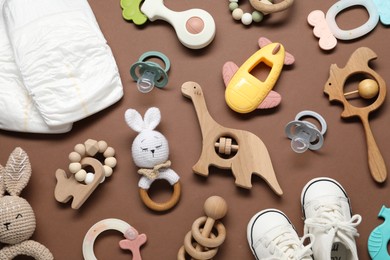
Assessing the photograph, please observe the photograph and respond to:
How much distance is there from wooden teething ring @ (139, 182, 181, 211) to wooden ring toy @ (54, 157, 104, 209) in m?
0.12

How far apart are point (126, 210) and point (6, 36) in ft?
2.05

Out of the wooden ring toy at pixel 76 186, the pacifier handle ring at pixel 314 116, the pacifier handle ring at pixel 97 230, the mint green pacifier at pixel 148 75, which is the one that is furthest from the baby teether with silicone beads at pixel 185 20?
the pacifier handle ring at pixel 97 230

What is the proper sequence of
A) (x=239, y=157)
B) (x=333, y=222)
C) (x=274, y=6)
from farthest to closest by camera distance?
(x=274, y=6) → (x=239, y=157) → (x=333, y=222)

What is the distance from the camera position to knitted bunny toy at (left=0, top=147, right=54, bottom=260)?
3.89 feet

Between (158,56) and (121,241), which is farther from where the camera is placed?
(158,56)

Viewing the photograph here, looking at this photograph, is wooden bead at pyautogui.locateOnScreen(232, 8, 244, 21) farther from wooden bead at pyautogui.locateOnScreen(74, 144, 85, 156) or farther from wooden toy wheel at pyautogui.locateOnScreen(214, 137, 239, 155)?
wooden bead at pyautogui.locateOnScreen(74, 144, 85, 156)

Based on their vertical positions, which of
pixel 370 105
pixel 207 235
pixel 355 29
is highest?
pixel 355 29

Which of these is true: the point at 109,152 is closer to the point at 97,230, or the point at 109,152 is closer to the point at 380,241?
the point at 97,230

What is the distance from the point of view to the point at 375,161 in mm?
1284

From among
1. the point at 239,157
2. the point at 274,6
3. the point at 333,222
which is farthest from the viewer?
the point at 274,6

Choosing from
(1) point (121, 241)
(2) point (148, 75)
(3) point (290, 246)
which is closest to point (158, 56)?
(2) point (148, 75)

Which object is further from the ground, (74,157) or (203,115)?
(203,115)

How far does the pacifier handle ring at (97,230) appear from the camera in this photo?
1.26 metres

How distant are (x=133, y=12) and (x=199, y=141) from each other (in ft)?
1.47
